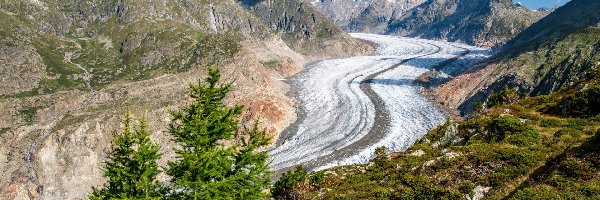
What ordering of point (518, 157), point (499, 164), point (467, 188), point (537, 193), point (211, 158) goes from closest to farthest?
point (537, 193) → point (467, 188) → point (518, 157) → point (499, 164) → point (211, 158)

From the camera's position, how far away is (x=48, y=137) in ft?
282

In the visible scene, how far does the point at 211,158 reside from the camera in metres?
23.9

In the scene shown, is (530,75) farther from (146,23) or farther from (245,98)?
(146,23)

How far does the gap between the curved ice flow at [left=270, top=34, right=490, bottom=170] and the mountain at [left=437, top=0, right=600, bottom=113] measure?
10.2 meters

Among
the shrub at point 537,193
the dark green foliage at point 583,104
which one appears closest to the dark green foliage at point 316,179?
the shrub at point 537,193

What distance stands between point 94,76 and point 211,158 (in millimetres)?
112440

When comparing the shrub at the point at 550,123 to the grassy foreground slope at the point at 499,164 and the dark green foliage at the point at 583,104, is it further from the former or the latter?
the dark green foliage at the point at 583,104

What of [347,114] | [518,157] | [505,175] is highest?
[518,157]

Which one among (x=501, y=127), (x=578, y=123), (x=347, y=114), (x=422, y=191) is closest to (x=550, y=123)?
(x=578, y=123)

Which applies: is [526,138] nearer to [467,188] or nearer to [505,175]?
[505,175]

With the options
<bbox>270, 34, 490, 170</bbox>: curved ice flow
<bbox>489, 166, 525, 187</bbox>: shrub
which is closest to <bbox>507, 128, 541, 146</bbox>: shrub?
<bbox>489, 166, 525, 187</bbox>: shrub

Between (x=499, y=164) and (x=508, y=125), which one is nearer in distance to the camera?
(x=499, y=164)

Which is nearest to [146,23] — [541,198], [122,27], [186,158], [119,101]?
[122,27]

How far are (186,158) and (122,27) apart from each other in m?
139
